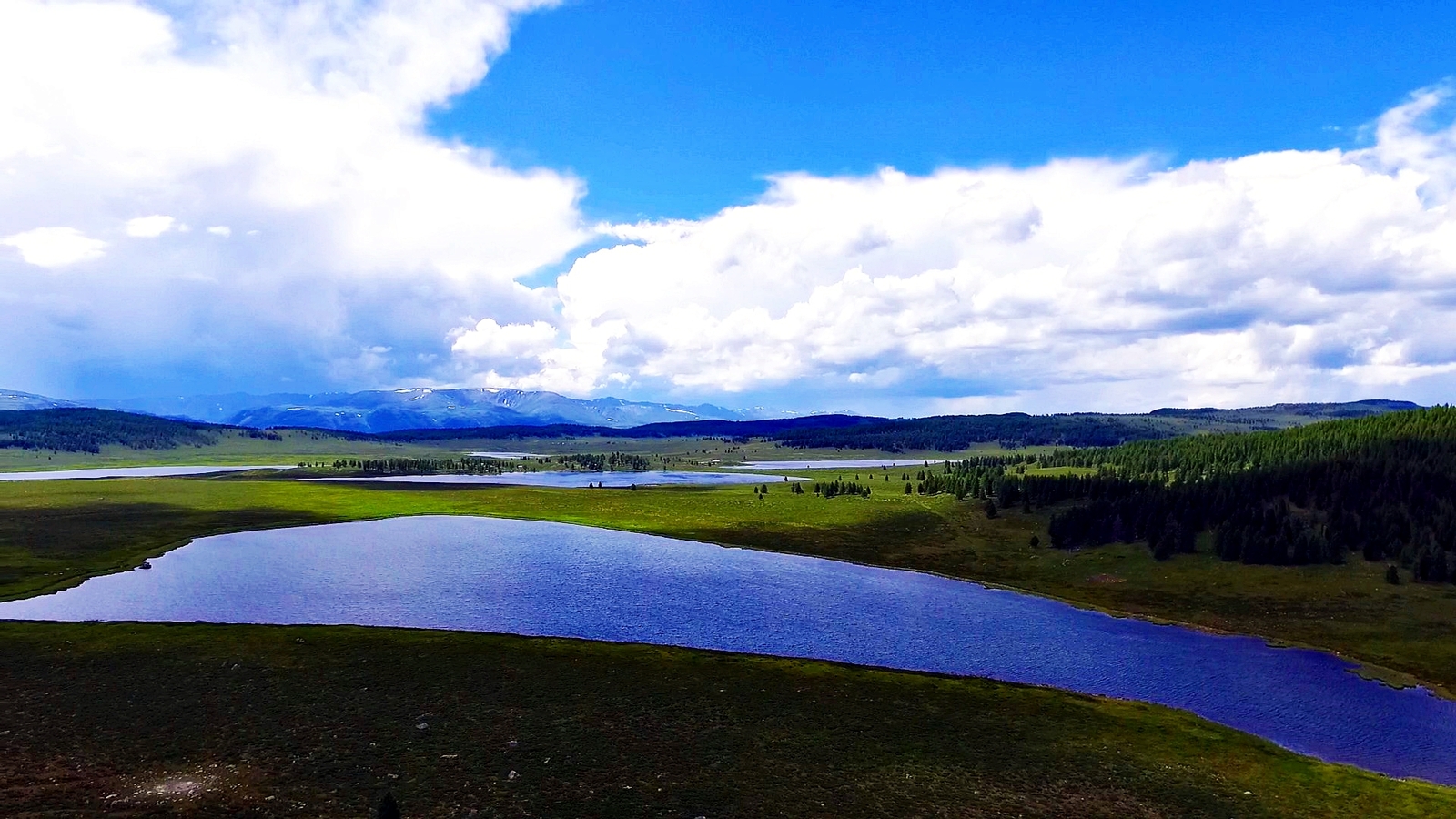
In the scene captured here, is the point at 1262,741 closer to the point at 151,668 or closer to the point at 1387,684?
the point at 1387,684

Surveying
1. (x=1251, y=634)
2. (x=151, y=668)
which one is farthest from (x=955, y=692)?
(x=151, y=668)

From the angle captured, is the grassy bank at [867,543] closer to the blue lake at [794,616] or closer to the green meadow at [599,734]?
the green meadow at [599,734]

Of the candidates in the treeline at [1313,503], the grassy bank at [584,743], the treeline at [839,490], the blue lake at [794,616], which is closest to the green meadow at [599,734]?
the grassy bank at [584,743]

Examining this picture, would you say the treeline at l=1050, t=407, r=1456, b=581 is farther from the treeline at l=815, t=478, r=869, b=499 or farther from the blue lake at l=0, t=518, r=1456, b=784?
the treeline at l=815, t=478, r=869, b=499

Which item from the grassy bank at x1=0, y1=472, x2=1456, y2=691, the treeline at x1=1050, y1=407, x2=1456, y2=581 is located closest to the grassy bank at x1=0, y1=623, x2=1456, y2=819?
the grassy bank at x1=0, y1=472, x2=1456, y2=691

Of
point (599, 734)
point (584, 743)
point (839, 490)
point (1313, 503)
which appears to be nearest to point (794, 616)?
point (599, 734)

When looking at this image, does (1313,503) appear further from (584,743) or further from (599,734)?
(584,743)
